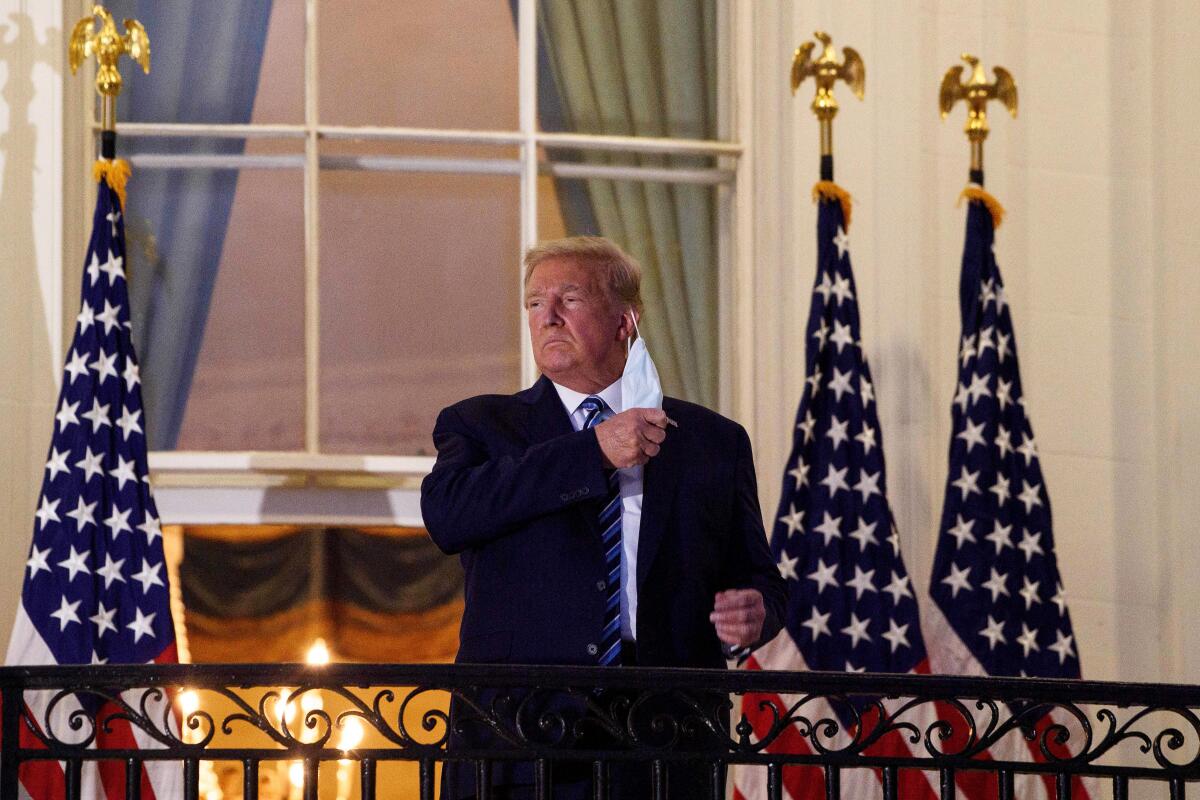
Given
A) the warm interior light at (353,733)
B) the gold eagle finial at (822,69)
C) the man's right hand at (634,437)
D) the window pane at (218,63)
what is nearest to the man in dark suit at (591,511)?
the man's right hand at (634,437)

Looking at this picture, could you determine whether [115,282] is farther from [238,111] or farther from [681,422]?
[681,422]

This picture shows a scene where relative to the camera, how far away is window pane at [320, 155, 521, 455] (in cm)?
544

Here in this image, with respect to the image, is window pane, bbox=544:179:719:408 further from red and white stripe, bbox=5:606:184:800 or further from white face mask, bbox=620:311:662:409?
white face mask, bbox=620:311:662:409

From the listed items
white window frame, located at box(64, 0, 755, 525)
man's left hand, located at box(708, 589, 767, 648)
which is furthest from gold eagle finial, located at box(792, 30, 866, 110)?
man's left hand, located at box(708, 589, 767, 648)

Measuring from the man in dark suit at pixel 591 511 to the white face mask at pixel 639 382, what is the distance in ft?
0.11

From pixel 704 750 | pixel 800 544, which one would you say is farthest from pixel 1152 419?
pixel 704 750

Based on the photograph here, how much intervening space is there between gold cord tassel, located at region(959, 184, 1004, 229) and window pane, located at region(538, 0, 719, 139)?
3.03 feet

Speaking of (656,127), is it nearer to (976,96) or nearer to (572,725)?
(976,96)

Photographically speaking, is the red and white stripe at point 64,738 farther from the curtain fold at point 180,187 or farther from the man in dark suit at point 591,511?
the man in dark suit at point 591,511

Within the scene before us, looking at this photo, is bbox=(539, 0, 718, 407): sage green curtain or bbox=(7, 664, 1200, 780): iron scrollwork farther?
bbox=(539, 0, 718, 407): sage green curtain

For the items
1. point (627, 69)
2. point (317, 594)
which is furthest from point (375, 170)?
point (317, 594)

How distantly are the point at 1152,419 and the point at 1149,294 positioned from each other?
1.29 feet

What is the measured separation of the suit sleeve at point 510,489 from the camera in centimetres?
280

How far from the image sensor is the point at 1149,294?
5621mm
